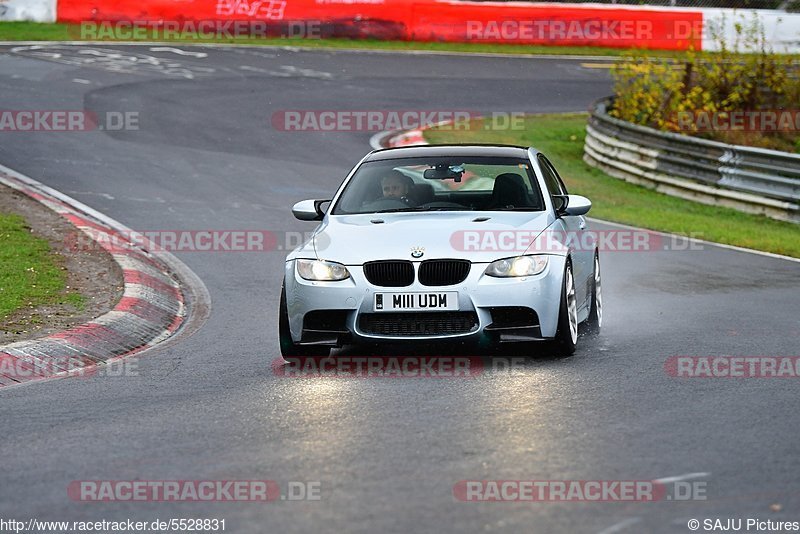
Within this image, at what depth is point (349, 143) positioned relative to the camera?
23.6 metres

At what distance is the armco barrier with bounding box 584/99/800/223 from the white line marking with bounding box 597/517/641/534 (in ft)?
46.8

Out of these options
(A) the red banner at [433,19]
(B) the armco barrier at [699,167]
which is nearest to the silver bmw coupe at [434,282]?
(B) the armco barrier at [699,167]

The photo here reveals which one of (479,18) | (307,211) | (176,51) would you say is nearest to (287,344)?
(307,211)

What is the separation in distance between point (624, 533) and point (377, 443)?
1.78m

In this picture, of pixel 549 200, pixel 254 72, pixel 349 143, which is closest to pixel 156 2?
pixel 254 72

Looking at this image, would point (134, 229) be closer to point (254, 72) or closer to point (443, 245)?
point (443, 245)

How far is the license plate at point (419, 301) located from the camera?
8.95m
